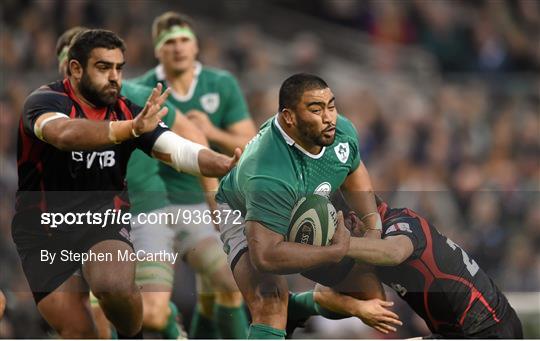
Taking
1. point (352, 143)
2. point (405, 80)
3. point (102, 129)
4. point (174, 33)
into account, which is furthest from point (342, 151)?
point (405, 80)

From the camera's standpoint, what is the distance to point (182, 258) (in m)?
8.70

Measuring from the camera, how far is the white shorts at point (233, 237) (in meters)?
7.12

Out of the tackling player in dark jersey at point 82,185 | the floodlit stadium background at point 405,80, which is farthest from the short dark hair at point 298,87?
the floodlit stadium background at point 405,80

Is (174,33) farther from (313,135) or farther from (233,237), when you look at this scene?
(313,135)

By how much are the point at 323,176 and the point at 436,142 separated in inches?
284

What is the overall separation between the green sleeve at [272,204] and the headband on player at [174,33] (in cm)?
285

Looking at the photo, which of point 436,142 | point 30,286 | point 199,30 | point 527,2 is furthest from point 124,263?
point 527,2

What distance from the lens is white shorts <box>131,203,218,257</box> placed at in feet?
25.7

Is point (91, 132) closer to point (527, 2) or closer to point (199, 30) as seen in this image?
point (199, 30)

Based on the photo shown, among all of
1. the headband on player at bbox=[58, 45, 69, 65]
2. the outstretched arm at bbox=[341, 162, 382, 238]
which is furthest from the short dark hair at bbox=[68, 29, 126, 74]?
the outstretched arm at bbox=[341, 162, 382, 238]

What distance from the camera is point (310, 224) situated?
6879 millimetres

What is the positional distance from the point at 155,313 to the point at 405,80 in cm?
823

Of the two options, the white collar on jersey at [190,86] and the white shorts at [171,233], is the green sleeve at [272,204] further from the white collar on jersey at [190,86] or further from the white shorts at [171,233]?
the white collar on jersey at [190,86]

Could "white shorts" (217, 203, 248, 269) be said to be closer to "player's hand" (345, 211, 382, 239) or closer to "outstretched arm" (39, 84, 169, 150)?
"player's hand" (345, 211, 382, 239)
